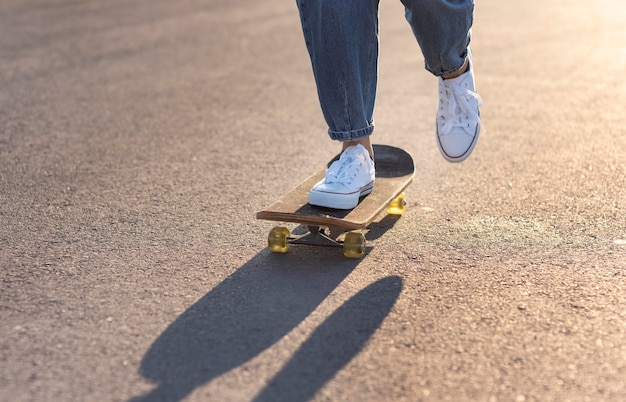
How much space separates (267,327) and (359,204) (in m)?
0.88

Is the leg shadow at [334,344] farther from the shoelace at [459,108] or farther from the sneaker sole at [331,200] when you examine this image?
the shoelace at [459,108]

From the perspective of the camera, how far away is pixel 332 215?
3221 mm

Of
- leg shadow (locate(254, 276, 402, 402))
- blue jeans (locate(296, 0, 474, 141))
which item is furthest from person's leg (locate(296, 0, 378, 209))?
leg shadow (locate(254, 276, 402, 402))

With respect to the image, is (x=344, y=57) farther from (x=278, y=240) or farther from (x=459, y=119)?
(x=278, y=240)

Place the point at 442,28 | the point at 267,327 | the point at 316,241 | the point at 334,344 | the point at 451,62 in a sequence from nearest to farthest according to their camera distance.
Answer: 1. the point at 334,344
2. the point at 267,327
3. the point at 316,241
4. the point at 442,28
5. the point at 451,62

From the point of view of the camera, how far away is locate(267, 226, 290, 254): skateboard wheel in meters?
3.24

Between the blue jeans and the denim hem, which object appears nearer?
the blue jeans

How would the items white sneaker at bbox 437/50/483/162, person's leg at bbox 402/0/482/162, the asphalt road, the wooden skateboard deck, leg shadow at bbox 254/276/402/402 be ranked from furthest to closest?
white sneaker at bbox 437/50/483/162 < person's leg at bbox 402/0/482/162 < the wooden skateboard deck < the asphalt road < leg shadow at bbox 254/276/402/402

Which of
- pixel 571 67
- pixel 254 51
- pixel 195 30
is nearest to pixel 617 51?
pixel 571 67

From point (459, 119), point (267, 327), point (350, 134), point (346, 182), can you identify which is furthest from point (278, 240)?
point (459, 119)

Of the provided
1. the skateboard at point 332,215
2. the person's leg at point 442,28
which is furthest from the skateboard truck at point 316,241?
the person's leg at point 442,28

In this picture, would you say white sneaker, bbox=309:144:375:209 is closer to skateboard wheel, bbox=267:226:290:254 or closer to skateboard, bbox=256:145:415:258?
skateboard, bbox=256:145:415:258

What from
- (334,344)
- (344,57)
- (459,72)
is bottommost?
(334,344)

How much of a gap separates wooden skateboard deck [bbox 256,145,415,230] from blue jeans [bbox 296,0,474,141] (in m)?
0.25
